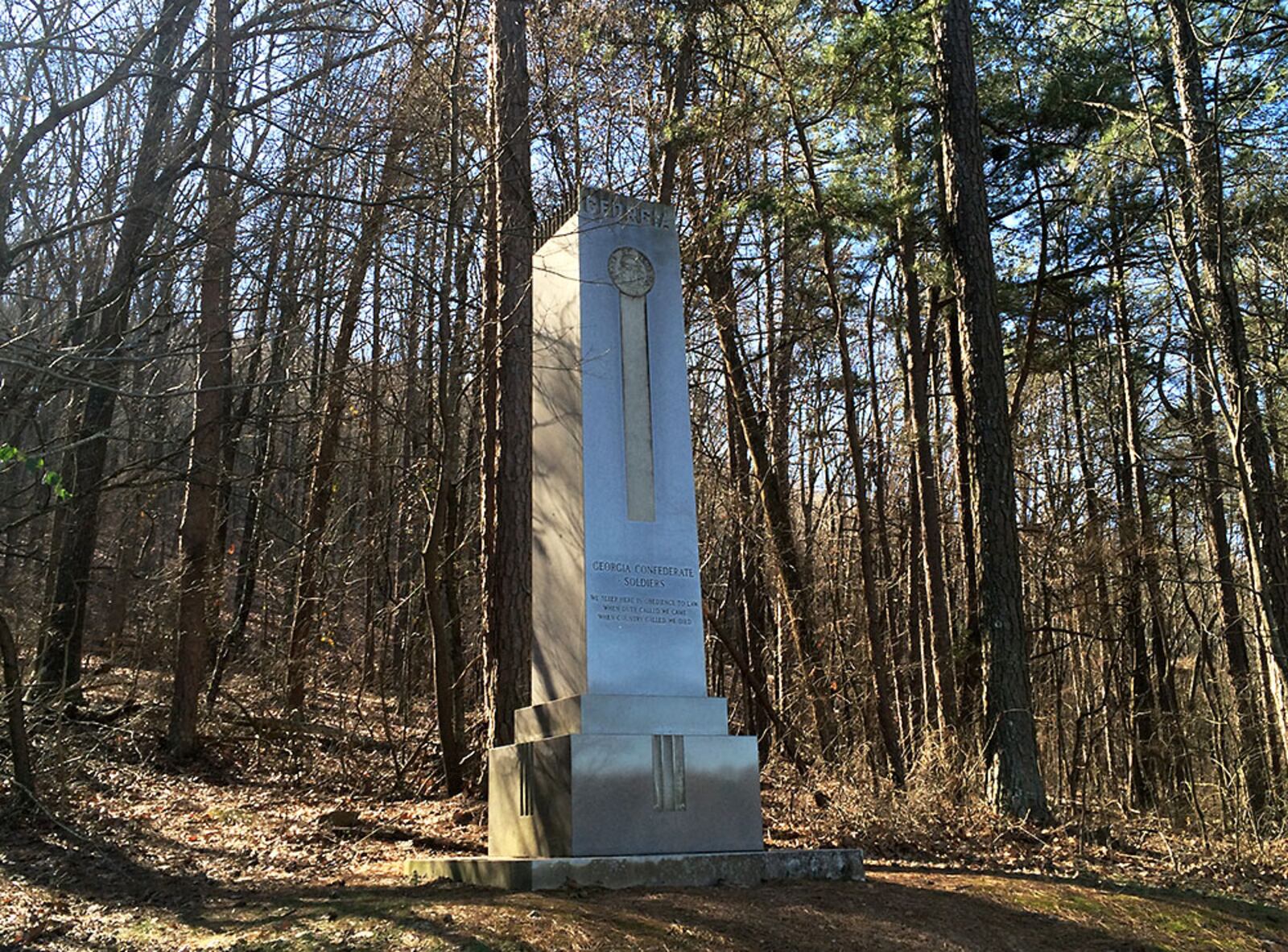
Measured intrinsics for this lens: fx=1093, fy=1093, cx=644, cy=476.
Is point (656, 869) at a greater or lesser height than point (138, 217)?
lesser

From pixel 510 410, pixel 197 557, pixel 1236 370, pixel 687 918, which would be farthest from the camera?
pixel 197 557

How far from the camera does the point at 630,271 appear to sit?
737cm

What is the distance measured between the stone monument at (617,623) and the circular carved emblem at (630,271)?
0.01 m

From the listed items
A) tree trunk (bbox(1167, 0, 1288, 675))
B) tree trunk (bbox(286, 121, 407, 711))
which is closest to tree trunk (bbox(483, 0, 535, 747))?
tree trunk (bbox(286, 121, 407, 711))

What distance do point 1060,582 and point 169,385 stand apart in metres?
11.7

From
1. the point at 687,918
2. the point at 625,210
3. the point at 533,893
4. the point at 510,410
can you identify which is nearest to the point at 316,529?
the point at 510,410

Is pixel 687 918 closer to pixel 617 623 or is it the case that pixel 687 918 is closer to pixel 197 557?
pixel 617 623

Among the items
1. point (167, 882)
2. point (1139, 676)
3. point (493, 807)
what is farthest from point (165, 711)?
point (1139, 676)

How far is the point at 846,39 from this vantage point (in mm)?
11703

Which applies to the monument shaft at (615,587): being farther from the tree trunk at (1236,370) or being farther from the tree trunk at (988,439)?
the tree trunk at (1236,370)

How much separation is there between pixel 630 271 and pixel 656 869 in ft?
12.5

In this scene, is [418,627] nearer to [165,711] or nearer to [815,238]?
[165,711]

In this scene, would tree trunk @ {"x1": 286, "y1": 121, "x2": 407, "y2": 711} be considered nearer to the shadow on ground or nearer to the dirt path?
the dirt path

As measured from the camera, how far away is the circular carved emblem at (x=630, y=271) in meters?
7.32
